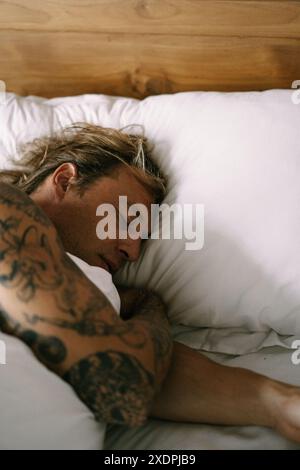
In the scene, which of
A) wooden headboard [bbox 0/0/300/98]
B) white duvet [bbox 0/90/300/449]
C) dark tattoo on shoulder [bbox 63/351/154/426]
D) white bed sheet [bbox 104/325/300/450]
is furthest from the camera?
wooden headboard [bbox 0/0/300/98]

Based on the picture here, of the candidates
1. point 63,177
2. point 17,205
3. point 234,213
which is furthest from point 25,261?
point 234,213

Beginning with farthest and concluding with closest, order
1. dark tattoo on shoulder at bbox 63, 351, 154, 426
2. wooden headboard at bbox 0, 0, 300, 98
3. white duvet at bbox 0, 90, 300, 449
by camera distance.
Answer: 1. wooden headboard at bbox 0, 0, 300, 98
2. white duvet at bbox 0, 90, 300, 449
3. dark tattoo on shoulder at bbox 63, 351, 154, 426

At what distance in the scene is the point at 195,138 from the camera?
990 mm

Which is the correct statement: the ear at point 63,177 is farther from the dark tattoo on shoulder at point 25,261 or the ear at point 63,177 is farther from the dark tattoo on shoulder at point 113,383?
the dark tattoo on shoulder at point 113,383

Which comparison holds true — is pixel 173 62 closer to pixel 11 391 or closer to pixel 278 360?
pixel 278 360

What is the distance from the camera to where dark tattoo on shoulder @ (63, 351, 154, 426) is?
2.17ft

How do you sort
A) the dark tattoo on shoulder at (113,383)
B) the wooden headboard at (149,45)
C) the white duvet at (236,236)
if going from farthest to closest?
1. the wooden headboard at (149,45)
2. the white duvet at (236,236)
3. the dark tattoo on shoulder at (113,383)

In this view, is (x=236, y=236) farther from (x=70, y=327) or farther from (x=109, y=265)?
(x=70, y=327)

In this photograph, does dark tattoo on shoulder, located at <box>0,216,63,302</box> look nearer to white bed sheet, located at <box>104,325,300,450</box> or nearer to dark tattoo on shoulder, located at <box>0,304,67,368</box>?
dark tattoo on shoulder, located at <box>0,304,67,368</box>

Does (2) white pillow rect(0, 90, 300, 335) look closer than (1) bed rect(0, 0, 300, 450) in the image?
No

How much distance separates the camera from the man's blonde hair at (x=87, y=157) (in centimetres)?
98

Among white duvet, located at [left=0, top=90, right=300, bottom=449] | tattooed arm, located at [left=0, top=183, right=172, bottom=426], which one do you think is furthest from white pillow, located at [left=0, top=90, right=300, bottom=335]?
tattooed arm, located at [left=0, top=183, right=172, bottom=426]

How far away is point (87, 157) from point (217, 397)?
522 mm

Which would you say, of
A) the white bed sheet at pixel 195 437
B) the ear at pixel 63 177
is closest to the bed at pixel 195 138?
the white bed sheet at pixel 195 437
